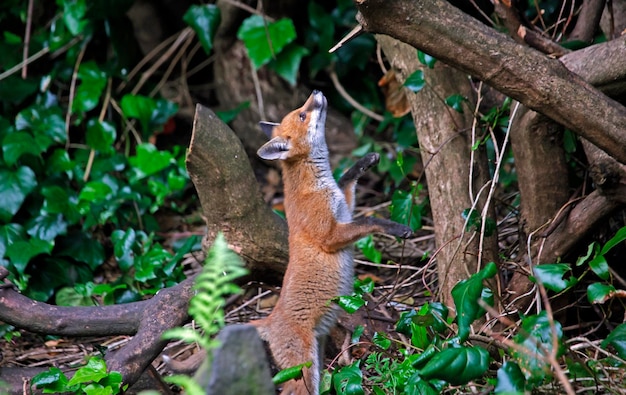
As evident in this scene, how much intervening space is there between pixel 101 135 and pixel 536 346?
6407 mm

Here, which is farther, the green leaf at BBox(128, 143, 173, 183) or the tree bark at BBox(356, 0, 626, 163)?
the green leaf at BBox(128, 143, 173, 183)

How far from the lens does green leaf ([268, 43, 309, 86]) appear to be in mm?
8102

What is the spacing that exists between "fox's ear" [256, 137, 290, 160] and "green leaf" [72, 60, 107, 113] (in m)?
3.75

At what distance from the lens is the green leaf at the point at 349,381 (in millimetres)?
4062

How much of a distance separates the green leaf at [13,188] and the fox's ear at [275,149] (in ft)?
10.1

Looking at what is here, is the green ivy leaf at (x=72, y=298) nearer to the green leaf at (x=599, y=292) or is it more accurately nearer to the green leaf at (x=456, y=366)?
the green leaf at (x=456, y=366)

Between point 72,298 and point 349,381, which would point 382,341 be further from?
point 72,298

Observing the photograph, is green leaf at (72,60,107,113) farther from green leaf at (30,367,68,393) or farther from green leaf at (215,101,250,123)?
green leaf at (30,367,68,393)

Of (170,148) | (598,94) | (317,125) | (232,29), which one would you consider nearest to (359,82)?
(232,29)

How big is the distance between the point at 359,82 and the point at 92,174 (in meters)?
3.43

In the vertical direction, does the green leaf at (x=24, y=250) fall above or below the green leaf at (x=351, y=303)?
below

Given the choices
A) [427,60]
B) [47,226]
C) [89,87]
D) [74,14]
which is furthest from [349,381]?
[74,14]

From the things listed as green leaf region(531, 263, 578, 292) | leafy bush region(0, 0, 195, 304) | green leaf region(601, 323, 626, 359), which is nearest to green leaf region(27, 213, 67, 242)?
leafy bush region(0, 0, 195, 304)

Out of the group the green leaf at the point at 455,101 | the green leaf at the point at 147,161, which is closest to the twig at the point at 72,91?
the green leaf at the point at 147,161
